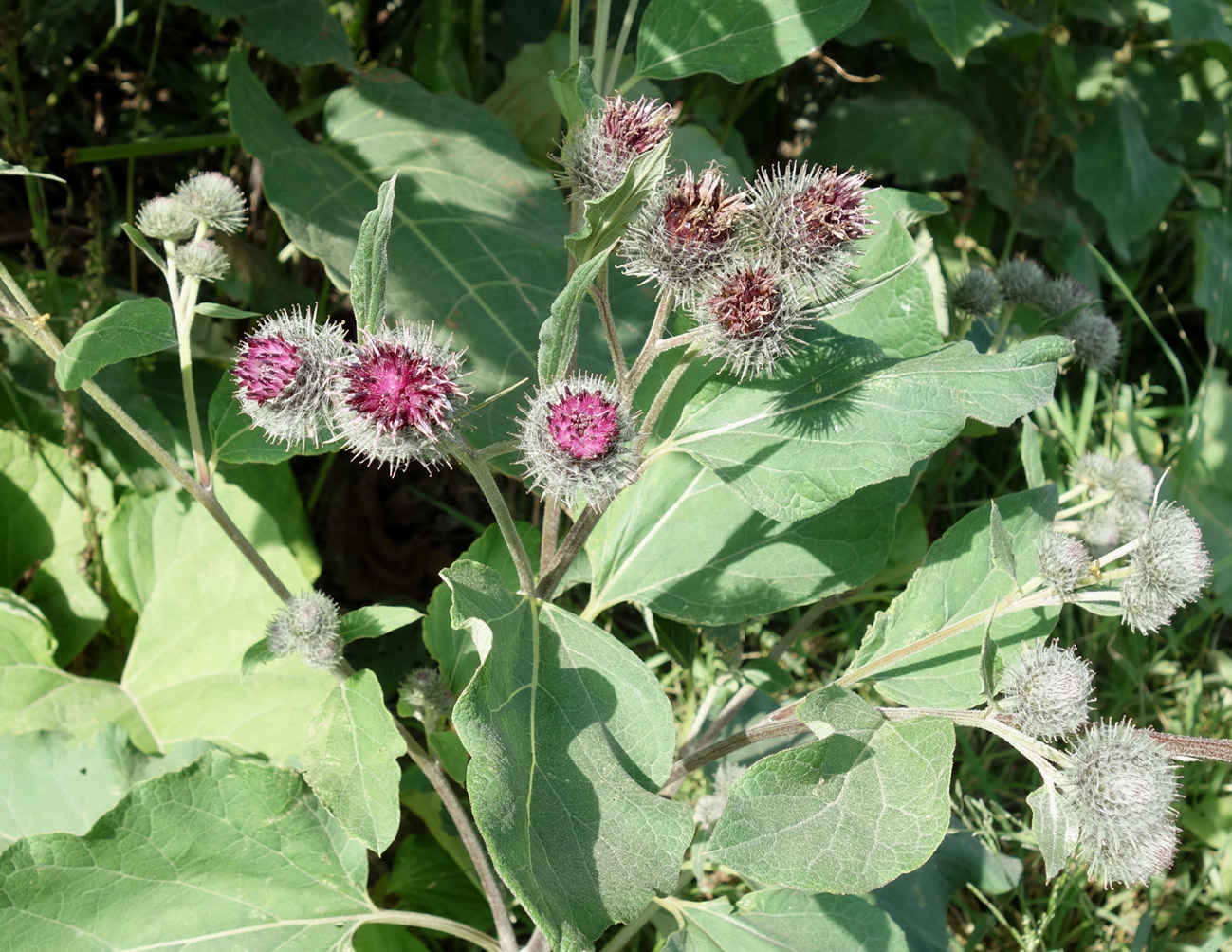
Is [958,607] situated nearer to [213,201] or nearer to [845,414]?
[845,414]

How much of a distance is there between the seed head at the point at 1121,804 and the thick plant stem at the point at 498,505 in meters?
0.92

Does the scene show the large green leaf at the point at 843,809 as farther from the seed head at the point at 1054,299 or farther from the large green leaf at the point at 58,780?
the large green leaf at the point at 58,780

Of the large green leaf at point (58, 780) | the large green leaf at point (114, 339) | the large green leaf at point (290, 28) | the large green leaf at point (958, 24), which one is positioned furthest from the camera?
the large green leaf at point (958, 24)

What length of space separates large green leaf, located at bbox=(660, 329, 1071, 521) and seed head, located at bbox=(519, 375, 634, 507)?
22 cm

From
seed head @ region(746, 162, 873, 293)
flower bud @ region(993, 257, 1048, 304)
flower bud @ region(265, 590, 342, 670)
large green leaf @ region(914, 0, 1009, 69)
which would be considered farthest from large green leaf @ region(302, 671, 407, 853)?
large green leaf @ region(914, 0, 1009, 69)

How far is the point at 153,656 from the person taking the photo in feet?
8.82

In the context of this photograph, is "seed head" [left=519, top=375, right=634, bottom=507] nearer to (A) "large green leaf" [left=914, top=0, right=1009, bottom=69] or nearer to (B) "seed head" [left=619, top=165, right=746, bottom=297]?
(B) "seed head" [left=619, top=165, right=746, bottom=297]

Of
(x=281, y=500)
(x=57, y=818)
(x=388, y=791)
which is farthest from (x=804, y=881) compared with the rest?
(x=281, y=500)

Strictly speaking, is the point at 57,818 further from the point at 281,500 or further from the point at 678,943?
the point at 678,943

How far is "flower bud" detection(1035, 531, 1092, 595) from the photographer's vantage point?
1.67 m

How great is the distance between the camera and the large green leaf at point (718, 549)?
203 cm

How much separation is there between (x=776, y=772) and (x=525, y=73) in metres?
2.59

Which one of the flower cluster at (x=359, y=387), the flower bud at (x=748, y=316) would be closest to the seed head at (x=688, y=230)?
the flower bud at (x=748, y=316)

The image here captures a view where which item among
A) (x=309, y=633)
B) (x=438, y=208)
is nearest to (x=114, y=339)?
(x=309, y=633)
